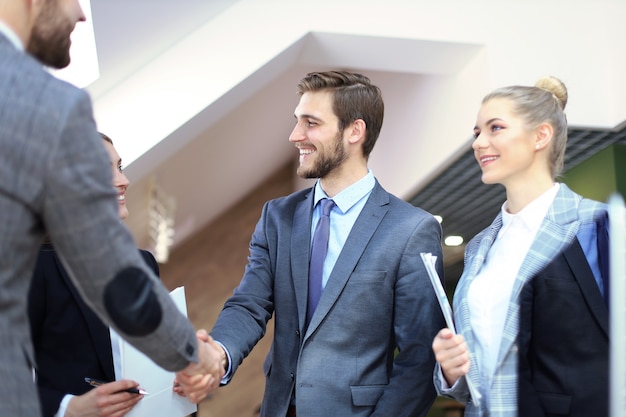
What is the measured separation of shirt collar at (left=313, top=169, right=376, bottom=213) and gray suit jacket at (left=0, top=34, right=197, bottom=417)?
4.36ft

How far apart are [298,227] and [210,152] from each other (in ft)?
17.2

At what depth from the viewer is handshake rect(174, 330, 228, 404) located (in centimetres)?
177

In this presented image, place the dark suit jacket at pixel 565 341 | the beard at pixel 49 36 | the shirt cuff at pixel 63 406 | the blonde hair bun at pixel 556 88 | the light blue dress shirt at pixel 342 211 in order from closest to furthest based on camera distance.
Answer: the beard at pixel 49 36 < the dark suit jacket at pixel 565 341 < the shirt cuff at pixel 63 406 < the blonde hair bun at pixel 556 88 < the light blue dress shirt at pixel 342 211

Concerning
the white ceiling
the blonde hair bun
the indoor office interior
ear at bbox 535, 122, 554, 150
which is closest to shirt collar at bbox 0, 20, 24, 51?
ear at bbox 535, 122, 554, 150

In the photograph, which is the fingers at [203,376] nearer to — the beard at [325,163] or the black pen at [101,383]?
the black pen at [101,383]

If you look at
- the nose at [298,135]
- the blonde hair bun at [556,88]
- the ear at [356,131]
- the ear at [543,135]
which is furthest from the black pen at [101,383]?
the blonde hair bun at [556,88]

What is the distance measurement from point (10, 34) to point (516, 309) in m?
1.40

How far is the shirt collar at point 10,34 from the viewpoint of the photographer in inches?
49.6

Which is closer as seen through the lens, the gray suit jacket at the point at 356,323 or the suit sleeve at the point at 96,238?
the suit sleeve at the point at 96,238

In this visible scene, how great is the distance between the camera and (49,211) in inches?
47.9

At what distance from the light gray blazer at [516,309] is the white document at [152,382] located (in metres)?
0.73

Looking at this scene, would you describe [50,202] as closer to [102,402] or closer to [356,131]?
[102,402]

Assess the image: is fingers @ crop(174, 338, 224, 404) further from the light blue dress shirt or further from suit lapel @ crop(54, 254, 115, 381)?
the light blue dress shirt

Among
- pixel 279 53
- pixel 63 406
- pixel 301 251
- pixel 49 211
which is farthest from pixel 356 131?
pixel 279 53
